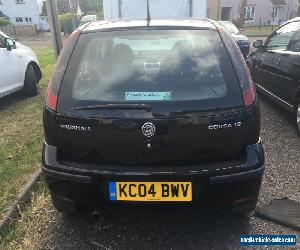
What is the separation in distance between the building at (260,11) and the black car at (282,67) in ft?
127

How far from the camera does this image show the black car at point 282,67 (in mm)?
5172

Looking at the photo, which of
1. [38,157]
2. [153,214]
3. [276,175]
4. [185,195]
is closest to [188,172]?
[185,195]

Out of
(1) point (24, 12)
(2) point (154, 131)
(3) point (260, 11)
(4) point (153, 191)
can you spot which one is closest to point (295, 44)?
(2) point (154, 131)

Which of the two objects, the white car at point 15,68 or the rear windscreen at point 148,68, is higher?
the rear windscreen at point 148,68

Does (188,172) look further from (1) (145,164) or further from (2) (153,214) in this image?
(2) (153,214)

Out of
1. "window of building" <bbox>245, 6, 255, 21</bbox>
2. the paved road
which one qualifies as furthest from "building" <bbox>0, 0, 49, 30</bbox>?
the paved road

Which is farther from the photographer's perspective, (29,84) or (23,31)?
(23,31)

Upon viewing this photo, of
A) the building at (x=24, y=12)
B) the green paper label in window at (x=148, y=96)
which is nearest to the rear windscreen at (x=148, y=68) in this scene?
the green paper label in window at (x=148, y=96)

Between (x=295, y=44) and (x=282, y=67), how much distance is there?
1.20ft

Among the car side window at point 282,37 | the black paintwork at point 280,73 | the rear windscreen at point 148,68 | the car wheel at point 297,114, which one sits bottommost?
the car wheel at point 297,114

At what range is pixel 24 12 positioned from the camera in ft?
156

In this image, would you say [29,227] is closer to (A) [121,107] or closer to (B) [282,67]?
(A) [121,107]

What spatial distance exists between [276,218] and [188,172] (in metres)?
1.14

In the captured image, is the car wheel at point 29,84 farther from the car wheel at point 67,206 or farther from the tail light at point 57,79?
the car wheel at point 67,206
